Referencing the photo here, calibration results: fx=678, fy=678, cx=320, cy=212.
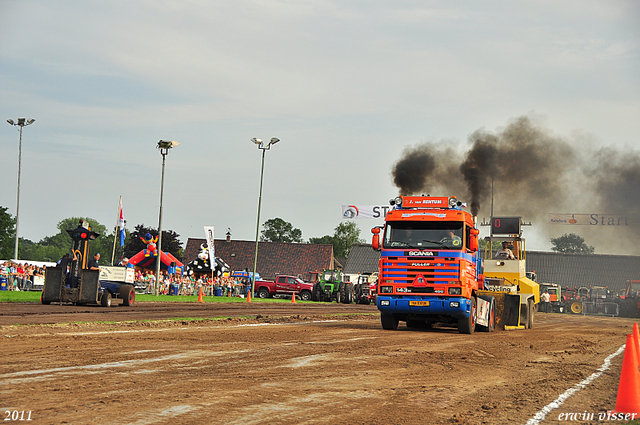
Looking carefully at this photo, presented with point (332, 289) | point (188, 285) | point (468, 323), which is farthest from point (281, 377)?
point (332, 289)

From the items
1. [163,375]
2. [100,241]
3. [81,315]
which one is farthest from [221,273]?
[100,241]

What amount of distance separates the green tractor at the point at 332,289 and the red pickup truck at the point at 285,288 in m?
1.79

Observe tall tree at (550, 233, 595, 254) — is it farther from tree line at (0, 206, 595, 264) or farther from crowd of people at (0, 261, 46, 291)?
crowd of people at (0, 261, 46, 291)

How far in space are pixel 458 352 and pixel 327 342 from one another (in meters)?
2.82

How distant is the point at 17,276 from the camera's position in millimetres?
38094

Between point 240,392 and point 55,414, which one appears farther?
point 240,392

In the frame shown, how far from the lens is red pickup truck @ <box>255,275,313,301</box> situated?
52344 millimetres

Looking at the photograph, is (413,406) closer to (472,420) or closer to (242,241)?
Answer: (472,420)

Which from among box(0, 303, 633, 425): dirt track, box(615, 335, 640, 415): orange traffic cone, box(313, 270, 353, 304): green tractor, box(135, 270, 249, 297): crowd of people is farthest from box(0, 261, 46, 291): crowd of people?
box(615, 335, 640, 415): orange traffic cone

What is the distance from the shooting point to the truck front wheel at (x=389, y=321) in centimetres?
1943

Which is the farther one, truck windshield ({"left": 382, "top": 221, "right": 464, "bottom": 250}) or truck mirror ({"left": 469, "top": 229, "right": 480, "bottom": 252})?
truck mirror ({"left": 469, "top": 229, "right": 480, "bottom": 252})

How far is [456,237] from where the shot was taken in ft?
58.8

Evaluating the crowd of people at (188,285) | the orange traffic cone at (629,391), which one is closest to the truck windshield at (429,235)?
the orange traffic cone at (629,391)

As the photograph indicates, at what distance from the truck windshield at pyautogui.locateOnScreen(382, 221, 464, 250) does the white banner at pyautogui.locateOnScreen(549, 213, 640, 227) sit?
→ 2676 cm
